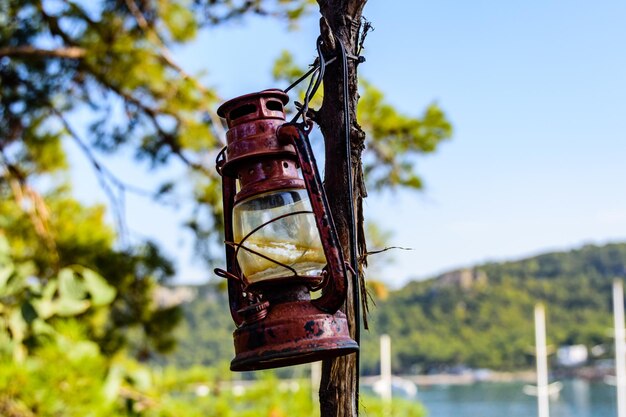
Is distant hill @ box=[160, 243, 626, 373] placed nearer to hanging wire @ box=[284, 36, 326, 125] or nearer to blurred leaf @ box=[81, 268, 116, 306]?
blurred leaf @ box=[81, 268, 116, 306]

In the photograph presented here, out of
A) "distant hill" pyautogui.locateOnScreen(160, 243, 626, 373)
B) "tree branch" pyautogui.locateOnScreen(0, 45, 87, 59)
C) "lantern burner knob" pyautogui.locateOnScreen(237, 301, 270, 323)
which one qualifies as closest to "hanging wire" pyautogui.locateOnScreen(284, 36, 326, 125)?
"lantern burner knob" pyautogui.locateOnScreen(237, 301, 270, 323)

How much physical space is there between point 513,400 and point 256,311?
36.4m

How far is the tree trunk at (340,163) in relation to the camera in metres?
1.02

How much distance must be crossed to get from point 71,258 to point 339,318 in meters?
3.52

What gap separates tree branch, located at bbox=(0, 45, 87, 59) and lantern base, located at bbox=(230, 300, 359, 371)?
330 cm

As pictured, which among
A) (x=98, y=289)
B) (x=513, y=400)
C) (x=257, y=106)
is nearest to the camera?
(x=257, y=106)

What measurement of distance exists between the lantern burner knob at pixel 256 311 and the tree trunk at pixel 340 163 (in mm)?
118

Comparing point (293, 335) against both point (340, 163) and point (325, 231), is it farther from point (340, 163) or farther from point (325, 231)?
point (340, 163)

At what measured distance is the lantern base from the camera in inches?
35.9

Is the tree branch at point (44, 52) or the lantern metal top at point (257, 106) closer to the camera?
the lantern metal top at point (257, 106)

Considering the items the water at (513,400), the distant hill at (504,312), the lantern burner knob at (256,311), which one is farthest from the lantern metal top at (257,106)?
the distant hill at (504,312)

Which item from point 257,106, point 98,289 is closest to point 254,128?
point 257,106

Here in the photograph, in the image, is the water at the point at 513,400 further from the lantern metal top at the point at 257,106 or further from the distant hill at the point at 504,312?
the lantern metal top at the point at 257,106

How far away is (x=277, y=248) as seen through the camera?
3.15 ft
